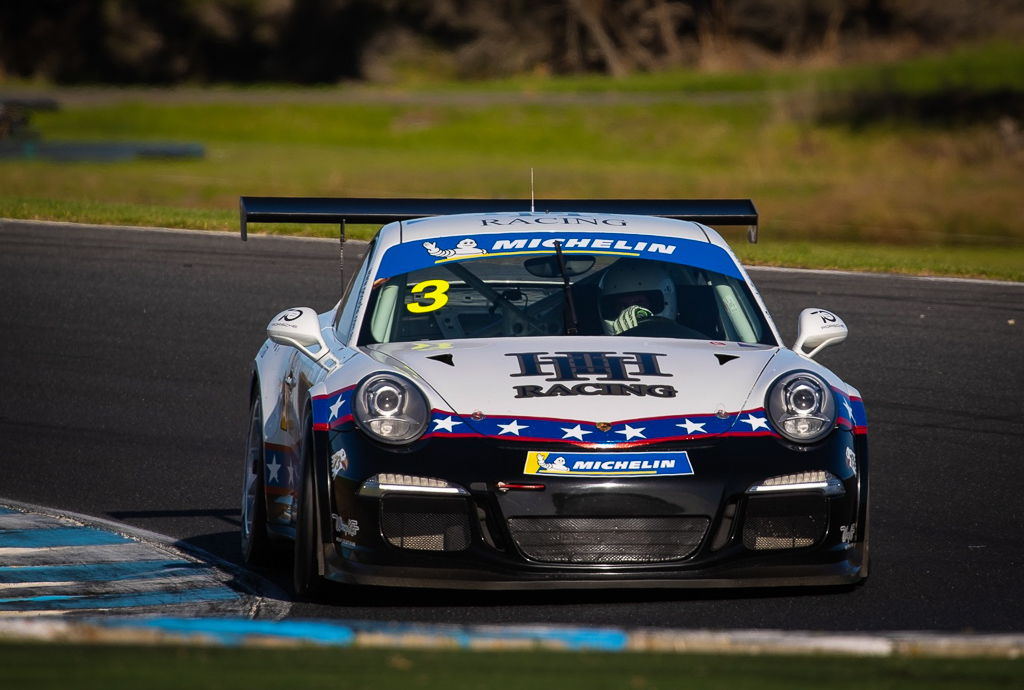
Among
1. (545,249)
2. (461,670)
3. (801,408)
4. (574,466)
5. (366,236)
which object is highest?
(366,236)

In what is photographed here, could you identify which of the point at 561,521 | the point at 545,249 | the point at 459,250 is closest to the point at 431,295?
the point at 459,250

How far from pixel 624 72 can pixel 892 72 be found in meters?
10.8

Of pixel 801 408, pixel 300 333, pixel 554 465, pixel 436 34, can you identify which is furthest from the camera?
pixel 436 34

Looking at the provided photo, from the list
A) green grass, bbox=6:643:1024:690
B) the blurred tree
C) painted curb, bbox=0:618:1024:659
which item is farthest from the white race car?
the blurred tree

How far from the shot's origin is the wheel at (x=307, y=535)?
5.62 metres

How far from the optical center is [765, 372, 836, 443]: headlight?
5555 millimetres

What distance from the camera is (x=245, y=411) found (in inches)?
394

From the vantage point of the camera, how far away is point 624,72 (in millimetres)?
53906

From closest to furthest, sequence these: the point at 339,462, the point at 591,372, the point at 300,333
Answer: the point at 339,462, the point at 591,372, the point at 300,333

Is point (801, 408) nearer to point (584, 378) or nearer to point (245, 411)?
point (584, 378)

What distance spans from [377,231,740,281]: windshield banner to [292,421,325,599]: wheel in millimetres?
1198

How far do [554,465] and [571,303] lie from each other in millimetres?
1244

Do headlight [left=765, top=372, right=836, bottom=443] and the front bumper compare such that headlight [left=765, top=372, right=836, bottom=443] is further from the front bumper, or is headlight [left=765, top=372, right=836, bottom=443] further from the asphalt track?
the asphalt track

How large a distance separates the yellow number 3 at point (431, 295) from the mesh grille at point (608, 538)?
1.40 m
